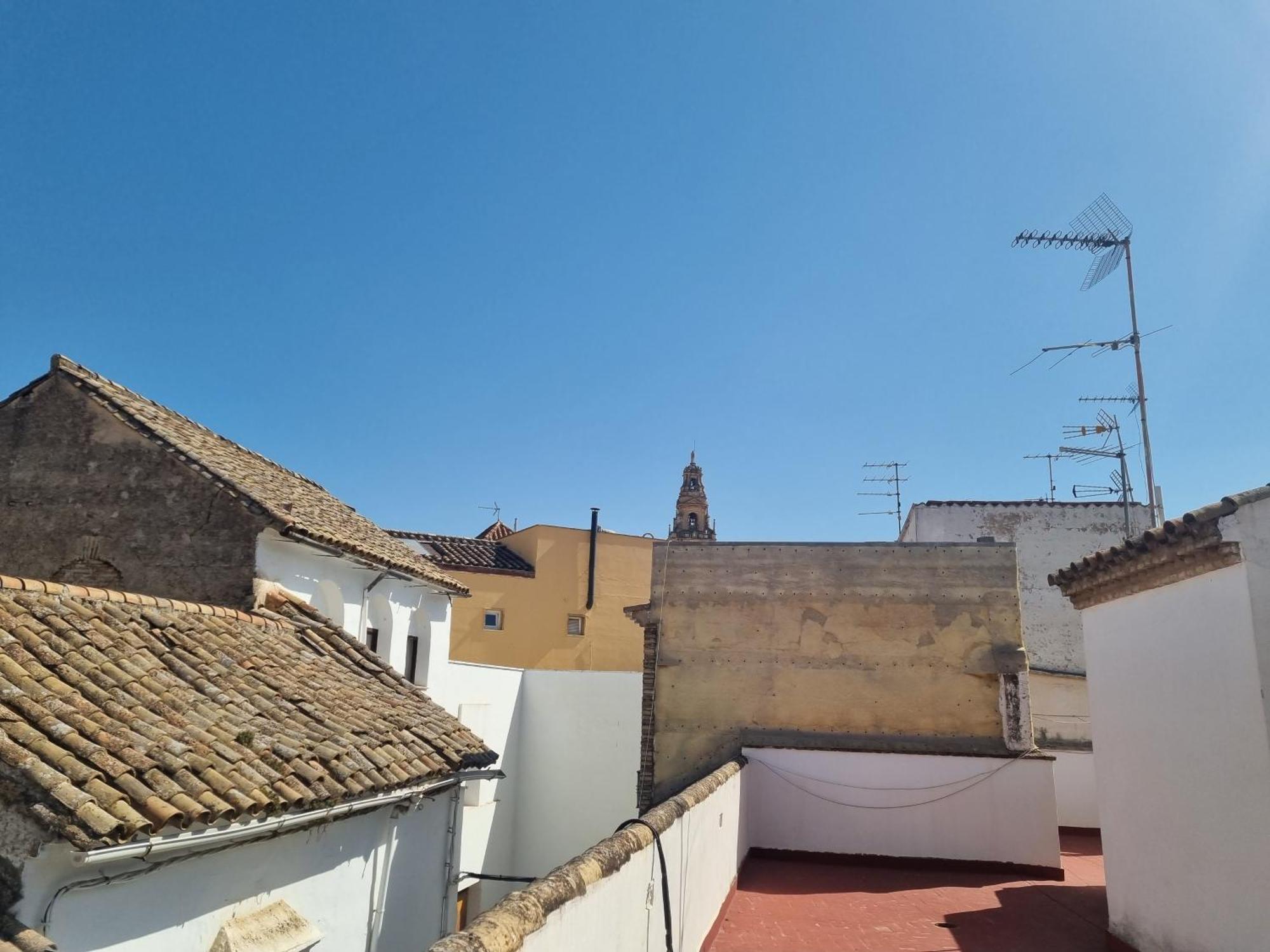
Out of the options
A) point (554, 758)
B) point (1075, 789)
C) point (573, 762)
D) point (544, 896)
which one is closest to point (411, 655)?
point (554, 758)

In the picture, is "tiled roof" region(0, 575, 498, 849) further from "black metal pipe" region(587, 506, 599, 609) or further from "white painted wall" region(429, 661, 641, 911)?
"black metal pipe" region(587, 506, 599, 609)

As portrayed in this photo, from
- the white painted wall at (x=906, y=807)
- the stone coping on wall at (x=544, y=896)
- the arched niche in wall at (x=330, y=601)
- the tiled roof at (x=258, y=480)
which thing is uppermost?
the tiled roof at (x=258, y=480)

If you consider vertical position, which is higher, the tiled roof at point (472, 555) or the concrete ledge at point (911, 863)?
the tiled roof at point (472, 555)

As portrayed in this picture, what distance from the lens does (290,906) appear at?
21.4 ft

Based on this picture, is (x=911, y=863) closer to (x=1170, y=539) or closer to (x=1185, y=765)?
(x=1185, y=765)

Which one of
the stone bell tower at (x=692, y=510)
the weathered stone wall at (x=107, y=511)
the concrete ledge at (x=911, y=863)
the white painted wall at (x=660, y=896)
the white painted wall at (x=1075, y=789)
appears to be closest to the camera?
the white painted wall at (x=660, y=896)

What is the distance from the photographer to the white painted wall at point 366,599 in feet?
34.4

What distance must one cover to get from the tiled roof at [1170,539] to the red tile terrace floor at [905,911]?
12.7 feet

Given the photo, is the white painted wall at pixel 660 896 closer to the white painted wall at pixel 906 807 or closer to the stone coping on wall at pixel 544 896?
the stone coping on wall at pixel 544 896

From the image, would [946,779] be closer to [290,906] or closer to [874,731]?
[874,731]

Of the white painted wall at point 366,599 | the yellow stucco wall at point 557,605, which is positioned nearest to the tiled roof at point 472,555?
the yellow stucco wall at point 557,605

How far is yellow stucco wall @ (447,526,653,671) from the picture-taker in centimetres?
2553

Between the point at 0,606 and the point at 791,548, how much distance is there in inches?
476

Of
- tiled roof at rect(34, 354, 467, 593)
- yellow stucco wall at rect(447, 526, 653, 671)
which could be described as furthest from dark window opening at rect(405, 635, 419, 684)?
yellow stucco wall at rect(447, 526, 653, 671)
